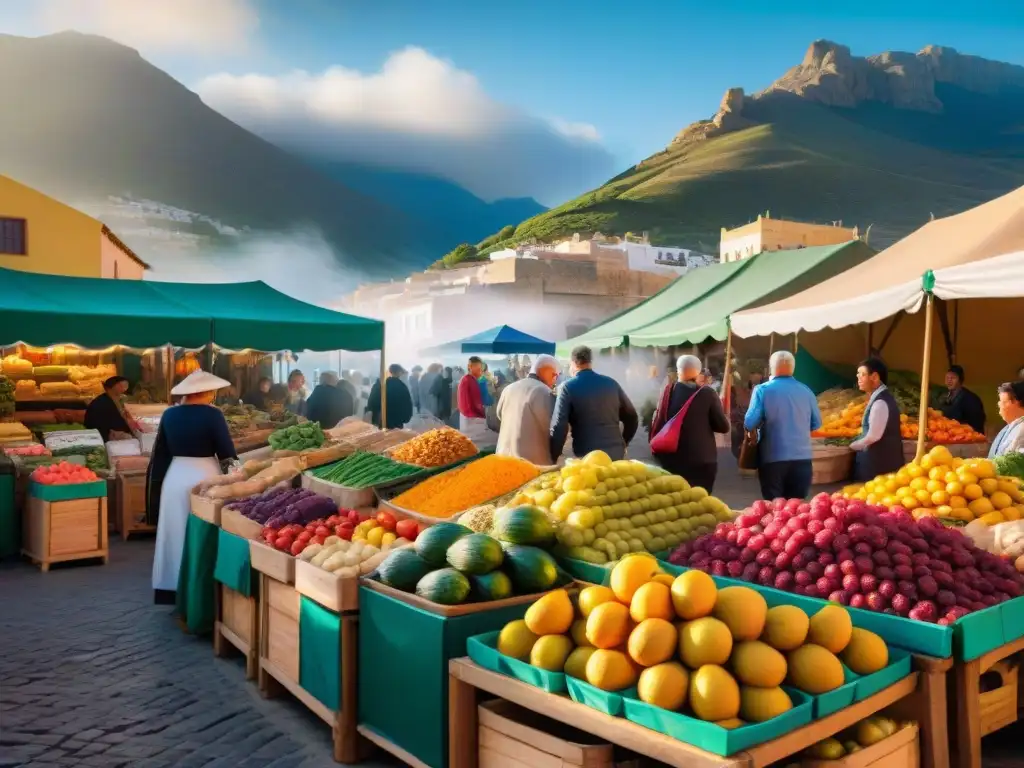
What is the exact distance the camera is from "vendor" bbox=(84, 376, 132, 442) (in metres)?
9.35

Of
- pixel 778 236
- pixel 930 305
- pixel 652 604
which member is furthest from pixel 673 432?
pixel 778 236

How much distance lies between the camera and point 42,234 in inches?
957

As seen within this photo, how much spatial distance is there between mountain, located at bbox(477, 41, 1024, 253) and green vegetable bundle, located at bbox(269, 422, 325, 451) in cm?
6275

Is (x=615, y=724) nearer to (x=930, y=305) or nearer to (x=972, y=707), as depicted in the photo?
(x=972, y=707)

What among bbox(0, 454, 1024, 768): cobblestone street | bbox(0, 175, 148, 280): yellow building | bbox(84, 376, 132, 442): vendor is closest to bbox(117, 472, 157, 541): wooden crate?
bbox(84, 376, 132, 442): vendor

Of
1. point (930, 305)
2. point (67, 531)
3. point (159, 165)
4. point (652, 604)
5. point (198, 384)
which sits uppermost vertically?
point (159, 165)

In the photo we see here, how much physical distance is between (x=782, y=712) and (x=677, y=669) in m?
0.30

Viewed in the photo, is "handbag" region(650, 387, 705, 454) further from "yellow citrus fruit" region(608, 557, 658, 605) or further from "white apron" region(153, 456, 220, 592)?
"yellow citrus fruit" region(608, 557, 658, 605)

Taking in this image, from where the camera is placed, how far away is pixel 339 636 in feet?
11.5

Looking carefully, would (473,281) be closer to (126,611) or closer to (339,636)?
(126,611)

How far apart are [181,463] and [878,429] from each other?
5.19 metres

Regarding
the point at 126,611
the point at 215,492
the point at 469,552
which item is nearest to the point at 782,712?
the point at 469,552

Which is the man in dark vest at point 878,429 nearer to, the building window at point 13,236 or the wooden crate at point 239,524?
the wooden crate at point 239,524

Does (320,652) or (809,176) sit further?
(809,176)
